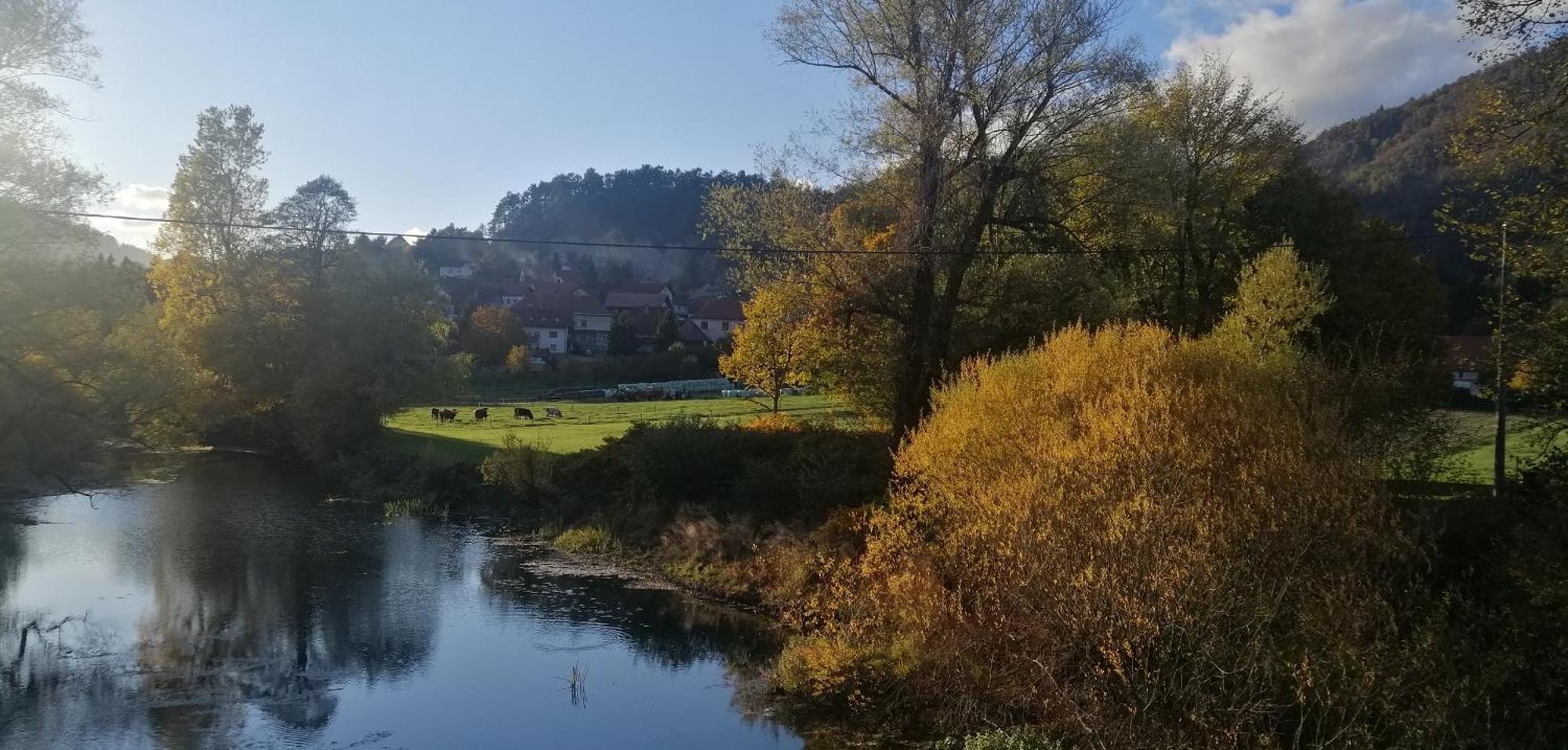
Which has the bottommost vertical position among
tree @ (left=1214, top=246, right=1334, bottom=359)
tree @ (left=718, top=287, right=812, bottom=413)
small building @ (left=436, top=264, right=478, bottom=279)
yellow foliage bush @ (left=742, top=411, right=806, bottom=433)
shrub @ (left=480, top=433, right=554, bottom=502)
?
shrub @ (left=480, top=433, right=554, bottom=502)

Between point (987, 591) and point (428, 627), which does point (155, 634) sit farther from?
point (987, 591)

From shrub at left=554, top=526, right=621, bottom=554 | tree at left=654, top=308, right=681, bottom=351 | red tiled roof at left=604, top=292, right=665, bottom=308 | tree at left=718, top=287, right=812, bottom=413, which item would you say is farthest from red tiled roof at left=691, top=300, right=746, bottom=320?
shrub at left=554, top=526, right=621, bottom=554

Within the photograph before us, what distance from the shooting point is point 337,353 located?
Answer: 41.3 meters

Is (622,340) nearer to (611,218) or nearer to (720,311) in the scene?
(720,311)

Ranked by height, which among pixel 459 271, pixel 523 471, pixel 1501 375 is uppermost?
pixel 459 271

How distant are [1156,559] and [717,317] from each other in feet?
258

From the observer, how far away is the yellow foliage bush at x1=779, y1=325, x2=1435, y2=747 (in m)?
11.9

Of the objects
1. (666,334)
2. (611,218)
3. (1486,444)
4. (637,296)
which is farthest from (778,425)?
(611,218)

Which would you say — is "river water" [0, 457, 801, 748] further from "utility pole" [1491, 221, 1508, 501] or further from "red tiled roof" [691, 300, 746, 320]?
"red tiled roof" [691, 300, 746, 320]

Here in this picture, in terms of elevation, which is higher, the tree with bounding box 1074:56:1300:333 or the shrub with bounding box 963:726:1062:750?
the tree with bounding box 1074:56:1300:333

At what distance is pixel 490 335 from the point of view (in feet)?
230

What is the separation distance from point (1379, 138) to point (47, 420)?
6633 cm

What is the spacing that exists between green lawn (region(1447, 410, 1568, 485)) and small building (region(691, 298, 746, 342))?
6086 centimetres

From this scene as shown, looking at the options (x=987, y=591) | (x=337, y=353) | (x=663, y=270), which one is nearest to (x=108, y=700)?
(x=987, y=591)
